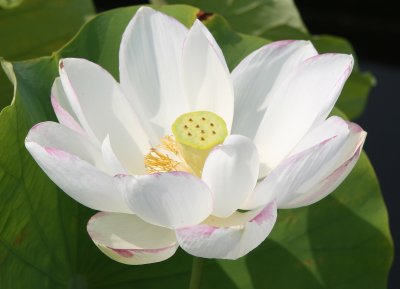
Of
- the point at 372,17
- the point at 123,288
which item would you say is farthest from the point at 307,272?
the point at 372,17

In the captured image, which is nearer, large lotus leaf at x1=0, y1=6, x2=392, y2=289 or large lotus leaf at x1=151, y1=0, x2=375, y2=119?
large lotus leaf at x1=0, y1=6, x2=392, y2=289

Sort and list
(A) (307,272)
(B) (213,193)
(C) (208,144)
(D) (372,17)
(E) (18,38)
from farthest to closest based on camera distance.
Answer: (D) (372,17) < (E) (18,38) < (A) (307,272) < (C) (208,144) < (B) (213,193)

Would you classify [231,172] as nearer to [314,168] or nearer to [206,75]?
[314,168]

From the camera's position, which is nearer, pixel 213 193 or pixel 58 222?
pixel 213 193

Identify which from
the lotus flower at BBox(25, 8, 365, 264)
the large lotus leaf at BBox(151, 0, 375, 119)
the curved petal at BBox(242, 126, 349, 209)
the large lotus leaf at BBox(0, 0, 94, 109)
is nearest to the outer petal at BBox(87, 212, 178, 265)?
the lotus flower at BBox(25, 8, 365, 264)

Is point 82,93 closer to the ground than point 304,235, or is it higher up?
higher up

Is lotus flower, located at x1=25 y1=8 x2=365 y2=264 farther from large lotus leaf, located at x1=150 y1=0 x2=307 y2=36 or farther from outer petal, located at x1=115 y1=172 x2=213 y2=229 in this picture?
large lotus leaf, located at x1=150 y1=0 x2=307 y2=36

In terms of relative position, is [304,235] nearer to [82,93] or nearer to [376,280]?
[376,280]

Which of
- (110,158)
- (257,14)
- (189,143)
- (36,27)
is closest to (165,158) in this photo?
(189,143)

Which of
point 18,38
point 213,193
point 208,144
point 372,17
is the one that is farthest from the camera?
point 372,17
